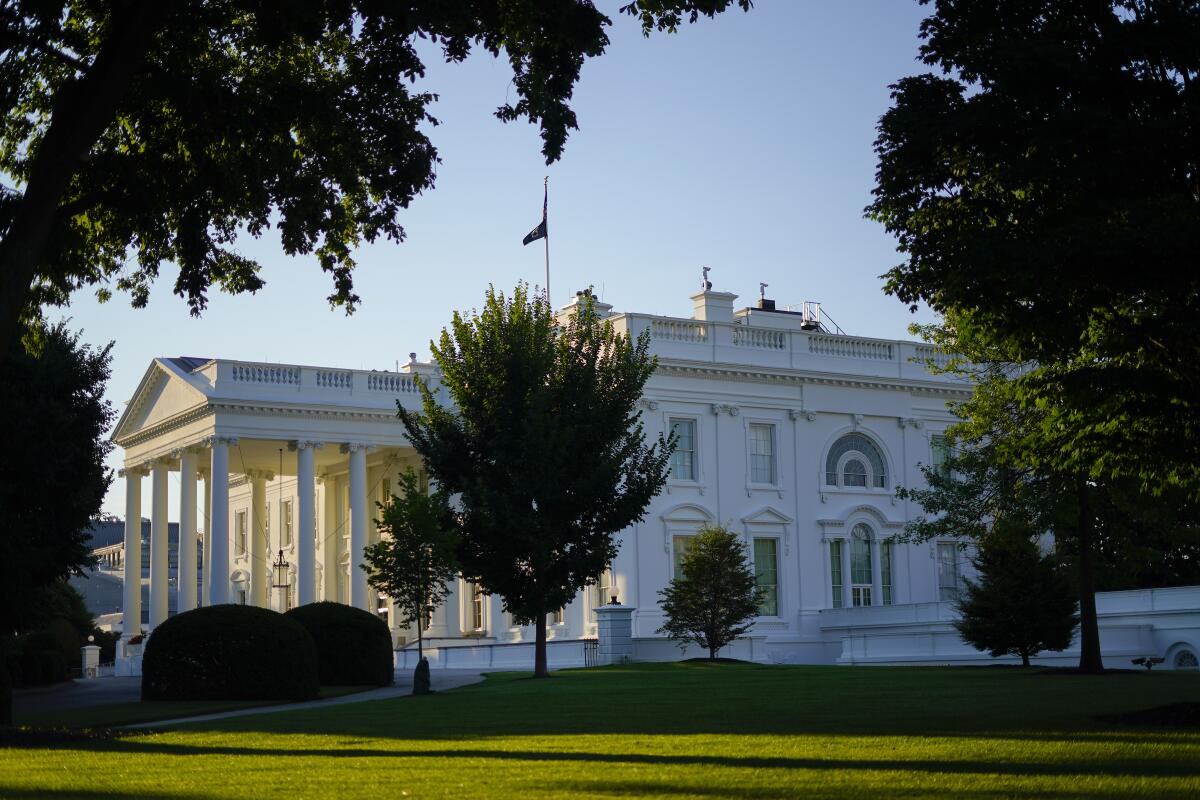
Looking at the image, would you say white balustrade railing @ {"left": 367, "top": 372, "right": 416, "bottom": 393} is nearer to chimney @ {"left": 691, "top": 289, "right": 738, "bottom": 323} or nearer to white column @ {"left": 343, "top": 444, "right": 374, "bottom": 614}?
white column @ {"left": 343, "top": 444, "right": 374, "bottom": 614}

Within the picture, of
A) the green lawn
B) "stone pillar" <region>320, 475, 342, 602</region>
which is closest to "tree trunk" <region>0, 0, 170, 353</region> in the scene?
the green lawn

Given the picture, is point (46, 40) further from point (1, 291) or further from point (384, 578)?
point (384, 578)

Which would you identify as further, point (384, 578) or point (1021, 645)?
point (1021, 645)

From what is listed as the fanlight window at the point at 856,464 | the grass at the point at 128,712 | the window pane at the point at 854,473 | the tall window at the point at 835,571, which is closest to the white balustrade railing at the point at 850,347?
the fanlight window at the point at 856,464

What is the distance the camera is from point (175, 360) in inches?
2295

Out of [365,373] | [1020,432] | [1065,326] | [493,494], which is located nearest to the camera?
[1065,326]

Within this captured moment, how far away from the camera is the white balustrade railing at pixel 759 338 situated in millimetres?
55156

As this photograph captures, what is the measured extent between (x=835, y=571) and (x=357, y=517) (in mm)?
17681

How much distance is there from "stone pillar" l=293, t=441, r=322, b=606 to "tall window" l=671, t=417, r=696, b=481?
13.0 m

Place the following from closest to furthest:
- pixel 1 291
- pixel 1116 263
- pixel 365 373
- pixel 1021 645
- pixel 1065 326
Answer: pixel 1 291 → pixel 1116 263 → pixel 1065 326 → pixel 1021 645 → pixel 365 373

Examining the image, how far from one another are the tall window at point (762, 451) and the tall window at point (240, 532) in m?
29.1

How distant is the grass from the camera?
79.9 feet

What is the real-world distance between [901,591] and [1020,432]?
91.2 feet

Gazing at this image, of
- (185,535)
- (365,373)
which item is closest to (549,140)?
(365,373)
